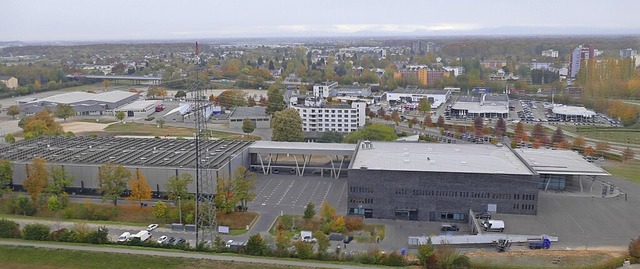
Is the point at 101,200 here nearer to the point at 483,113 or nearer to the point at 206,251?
the point at 206,251

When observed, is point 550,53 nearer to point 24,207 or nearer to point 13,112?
point 13,112

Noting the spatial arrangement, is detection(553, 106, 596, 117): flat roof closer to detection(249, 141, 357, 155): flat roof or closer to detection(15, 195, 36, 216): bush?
detection(249, 141, 357, 155): flat roof

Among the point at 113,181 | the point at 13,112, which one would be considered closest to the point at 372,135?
the point at 113,181

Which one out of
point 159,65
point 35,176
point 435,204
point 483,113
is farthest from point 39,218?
point 159,65

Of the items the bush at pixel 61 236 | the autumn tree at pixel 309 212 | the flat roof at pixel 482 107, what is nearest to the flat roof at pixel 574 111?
the flat roof at pixel 482 107

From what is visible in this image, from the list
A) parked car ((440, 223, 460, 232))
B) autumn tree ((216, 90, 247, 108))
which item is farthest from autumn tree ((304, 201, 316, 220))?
autumn tree ((216, 90, 247, 108))

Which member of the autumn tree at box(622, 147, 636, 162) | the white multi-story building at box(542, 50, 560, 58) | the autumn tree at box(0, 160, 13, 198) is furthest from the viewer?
the white multi-story building at box(542, 50, 560, 58)
